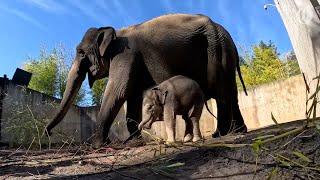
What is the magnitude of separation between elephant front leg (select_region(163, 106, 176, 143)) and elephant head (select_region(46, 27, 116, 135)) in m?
1.44

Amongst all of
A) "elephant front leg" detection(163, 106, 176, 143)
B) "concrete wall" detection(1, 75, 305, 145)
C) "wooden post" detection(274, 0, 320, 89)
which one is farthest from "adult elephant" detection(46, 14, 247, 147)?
"concrete wall" detection(1, 75, 305, 145)

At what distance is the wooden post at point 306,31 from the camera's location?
5.66 feet

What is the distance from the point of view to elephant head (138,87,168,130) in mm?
4891

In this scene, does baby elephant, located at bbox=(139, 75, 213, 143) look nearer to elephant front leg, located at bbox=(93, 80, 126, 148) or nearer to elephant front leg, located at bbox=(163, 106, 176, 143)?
elephant front leg, located at bbox=(163, 106, 176, 143)

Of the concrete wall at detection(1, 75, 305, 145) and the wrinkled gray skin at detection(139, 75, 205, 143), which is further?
the concrete wall at detection(1, 75, 305, 145)

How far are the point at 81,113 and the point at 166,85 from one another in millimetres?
10512

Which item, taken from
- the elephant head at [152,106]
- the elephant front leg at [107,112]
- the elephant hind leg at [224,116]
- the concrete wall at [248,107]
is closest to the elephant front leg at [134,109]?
the elephant front leg at [107,112]

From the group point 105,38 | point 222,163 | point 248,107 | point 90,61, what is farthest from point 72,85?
point 248,107

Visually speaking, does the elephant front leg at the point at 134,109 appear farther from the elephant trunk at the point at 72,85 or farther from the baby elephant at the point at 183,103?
the baby elephant at the point at 183,103

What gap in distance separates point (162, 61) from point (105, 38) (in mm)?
792

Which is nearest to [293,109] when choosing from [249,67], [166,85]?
[166,85]

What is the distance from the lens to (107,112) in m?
5.29

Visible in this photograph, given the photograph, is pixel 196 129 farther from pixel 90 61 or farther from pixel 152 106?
pixel 90 61

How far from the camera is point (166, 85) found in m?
4.80
